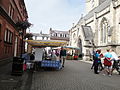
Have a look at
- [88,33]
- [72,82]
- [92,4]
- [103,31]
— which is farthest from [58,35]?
[72,82]

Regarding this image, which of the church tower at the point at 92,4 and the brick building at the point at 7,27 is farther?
the church tower at the point at 92,4

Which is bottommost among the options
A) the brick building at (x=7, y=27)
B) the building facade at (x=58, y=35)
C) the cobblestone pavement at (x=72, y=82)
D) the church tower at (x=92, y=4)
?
the cobblestone pavement at (x=72, y=82)

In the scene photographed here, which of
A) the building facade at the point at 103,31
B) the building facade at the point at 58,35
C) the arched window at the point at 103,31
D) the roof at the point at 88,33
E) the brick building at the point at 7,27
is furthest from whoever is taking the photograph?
the building facade at the point at 58,35

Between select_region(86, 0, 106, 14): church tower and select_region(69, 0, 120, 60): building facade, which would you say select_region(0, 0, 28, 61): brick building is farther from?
select_region(86, 0, 106, 14): church tower

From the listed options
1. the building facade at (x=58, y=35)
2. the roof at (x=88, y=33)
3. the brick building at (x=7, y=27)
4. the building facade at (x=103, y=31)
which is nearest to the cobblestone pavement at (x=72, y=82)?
the brick building at (x=7, y=27)

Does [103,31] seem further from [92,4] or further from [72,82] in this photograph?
[92,4]

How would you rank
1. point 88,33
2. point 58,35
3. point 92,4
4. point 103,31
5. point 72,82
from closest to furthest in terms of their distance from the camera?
point 72,82 < point 103,31 < point 88,33 < point 92,4 < point 58,35

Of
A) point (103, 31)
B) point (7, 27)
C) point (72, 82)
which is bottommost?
point (72, 82)

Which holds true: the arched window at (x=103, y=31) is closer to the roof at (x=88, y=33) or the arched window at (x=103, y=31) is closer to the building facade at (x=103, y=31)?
the building facade at (x=103, y=31)

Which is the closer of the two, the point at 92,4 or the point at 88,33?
the point at 88,33

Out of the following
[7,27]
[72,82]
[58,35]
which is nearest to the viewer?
[72,82]

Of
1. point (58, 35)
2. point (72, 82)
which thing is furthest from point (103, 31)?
point (58, 35)

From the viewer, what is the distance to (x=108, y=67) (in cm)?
1019

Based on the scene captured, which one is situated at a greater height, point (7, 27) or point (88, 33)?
point (88, 33)
